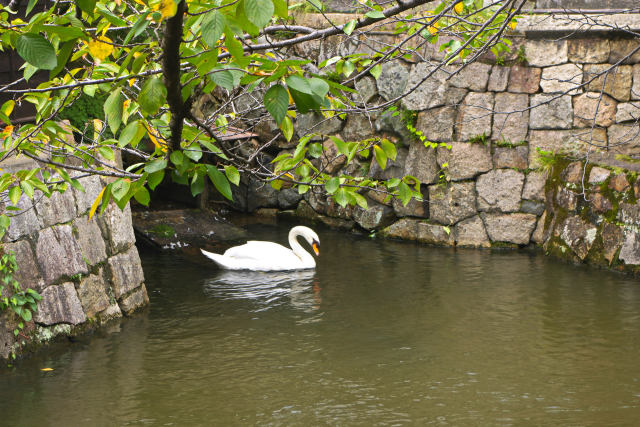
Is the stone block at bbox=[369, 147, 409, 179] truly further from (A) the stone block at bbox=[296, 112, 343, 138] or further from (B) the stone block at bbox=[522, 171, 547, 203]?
(B) the stone block at bbox=[522, 171, 547, 203]

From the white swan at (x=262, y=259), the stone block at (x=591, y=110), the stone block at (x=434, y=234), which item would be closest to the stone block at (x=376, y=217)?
the stone block at (x=434, y=234)

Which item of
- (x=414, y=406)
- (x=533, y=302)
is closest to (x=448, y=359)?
(x=414, y=406)

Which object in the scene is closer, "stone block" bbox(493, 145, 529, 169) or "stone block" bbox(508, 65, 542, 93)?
"stone block" bbox(508, 65, 542, 93)

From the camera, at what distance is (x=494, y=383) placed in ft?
16.8

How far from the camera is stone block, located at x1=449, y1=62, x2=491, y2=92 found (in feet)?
31.0

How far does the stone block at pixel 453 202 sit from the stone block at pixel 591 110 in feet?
5.24

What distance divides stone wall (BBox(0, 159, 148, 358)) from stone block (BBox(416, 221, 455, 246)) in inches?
171

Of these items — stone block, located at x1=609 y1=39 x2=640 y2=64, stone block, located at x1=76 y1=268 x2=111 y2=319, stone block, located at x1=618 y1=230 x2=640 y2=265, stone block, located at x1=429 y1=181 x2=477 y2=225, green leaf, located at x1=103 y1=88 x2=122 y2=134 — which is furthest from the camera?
stone block, located at x1=429 y1=181 x2=477 y2=225

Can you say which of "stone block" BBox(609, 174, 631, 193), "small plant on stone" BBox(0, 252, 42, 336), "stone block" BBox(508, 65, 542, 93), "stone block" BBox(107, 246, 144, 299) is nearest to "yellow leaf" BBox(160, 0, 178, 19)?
"small plant on stone" BBox(0, 252, 42, 336)

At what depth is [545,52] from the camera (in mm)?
9203

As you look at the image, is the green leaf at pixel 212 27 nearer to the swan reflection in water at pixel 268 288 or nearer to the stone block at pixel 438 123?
the swan reflection in water at pixel 268 288

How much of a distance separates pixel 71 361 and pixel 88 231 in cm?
128

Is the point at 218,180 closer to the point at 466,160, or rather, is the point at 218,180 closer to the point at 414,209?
the point at 466,160

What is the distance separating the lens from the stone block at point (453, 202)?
973 cm
